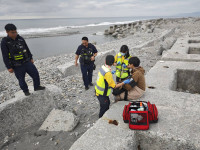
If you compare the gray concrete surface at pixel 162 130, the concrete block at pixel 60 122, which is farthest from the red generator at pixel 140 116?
the concrete block at pixel 60 122

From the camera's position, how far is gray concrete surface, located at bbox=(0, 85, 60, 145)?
3.85 m

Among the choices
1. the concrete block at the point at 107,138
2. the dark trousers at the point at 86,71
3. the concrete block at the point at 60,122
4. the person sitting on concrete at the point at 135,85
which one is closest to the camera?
the concrete block at the point at 107,138

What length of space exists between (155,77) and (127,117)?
247 centimetres

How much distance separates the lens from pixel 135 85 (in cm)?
346

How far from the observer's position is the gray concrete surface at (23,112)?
3.85 metres

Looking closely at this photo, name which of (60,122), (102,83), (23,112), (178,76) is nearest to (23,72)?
(23,112)

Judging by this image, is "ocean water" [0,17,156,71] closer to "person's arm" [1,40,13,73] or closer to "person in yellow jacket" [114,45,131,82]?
"person's arm" [1,40,13,73]

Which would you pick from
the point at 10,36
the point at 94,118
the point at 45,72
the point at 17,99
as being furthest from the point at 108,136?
the point at 45,72

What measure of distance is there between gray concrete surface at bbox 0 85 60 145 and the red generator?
2.71 meters

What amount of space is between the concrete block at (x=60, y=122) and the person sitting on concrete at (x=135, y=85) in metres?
1.46

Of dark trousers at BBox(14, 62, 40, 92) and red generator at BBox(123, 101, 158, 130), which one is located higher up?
dark trousers at BBox(14, 62, 40, 92)

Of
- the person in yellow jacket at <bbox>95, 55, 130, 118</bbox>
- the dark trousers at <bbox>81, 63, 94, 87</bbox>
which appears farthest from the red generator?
the dark trousers at <bbox>81, 63, 94, 87</bbox>

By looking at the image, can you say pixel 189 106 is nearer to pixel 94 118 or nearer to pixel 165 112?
pixel 165 112

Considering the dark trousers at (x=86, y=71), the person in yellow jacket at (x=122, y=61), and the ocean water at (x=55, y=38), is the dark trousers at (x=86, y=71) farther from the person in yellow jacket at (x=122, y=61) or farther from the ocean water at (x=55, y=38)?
the ocean water at (x=55, y=38)
